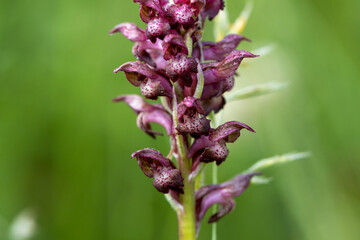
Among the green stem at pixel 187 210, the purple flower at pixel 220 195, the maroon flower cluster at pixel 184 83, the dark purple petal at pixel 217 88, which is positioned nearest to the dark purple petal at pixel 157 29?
the maroon flower cluster at pixel 184 83

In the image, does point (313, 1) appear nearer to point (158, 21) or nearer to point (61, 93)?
point (61, 93)

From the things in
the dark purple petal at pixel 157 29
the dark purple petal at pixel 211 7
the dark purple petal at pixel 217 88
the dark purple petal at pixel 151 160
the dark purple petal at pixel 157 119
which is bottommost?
the dark purple petal at pixel 151 160

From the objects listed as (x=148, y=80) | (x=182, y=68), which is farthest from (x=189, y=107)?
(x=148, y=80)

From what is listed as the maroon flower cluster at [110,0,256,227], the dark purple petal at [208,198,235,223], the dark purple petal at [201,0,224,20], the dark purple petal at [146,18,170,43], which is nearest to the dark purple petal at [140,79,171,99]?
the maroon flower cluster at [110,0,256,227]

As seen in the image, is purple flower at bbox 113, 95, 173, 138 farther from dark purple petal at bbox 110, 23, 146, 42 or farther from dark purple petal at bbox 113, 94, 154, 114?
dark purple petal at bbox 110, 23, 146, 42

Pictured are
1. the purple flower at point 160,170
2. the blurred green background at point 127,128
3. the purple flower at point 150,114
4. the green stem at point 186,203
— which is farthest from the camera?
the blurred green background at point 127,128

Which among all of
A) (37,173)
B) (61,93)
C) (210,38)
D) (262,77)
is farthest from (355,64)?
(37,173)

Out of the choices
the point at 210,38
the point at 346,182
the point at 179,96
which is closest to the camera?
the point at 179,96

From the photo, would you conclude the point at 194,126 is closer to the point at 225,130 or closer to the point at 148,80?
the point at 225,130

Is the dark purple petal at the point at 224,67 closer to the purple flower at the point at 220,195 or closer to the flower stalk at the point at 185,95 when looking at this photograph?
the flower stalk at the point at 185,95
